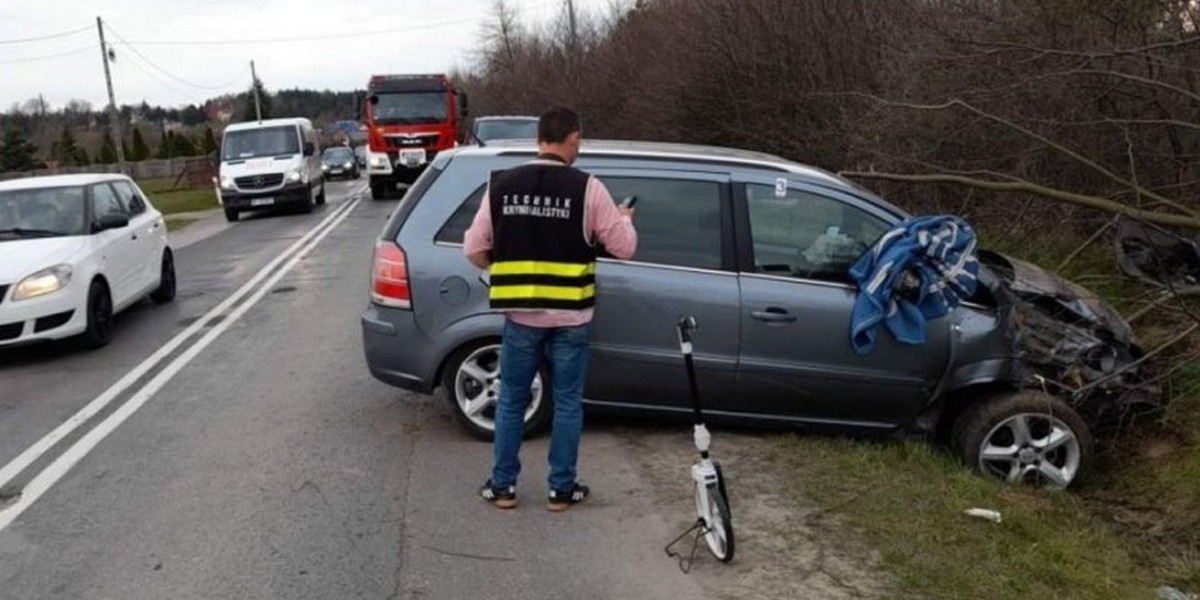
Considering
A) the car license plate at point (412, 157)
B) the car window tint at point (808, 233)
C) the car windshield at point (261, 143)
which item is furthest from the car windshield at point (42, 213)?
the car license plate at point (412, 157)

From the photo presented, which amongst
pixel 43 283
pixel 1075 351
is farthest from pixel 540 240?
pixel 43 283

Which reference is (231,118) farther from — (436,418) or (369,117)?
(436,418)

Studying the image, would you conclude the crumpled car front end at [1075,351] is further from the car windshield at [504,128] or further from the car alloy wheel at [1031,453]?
the car windshield at [504,128]

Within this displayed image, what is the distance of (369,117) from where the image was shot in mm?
28406

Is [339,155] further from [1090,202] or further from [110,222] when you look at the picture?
[1090,202]

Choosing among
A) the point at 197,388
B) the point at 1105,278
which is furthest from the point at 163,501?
the point at 1105,278

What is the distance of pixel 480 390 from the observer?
246 inches

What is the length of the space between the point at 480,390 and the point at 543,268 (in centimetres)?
165

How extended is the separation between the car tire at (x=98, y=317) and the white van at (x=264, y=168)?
50.6 feet

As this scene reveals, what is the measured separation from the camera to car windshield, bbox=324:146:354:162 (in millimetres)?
52562

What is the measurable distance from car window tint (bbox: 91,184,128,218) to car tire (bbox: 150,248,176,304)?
3.16 feet

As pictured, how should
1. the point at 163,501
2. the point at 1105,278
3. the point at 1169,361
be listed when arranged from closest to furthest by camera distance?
1. the point at 163,501
2. the point at 1169,361
3. the point at 1105,278

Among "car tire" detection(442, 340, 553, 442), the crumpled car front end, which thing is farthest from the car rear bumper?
the crumpled car front end

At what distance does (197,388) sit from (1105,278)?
6.57 meters
